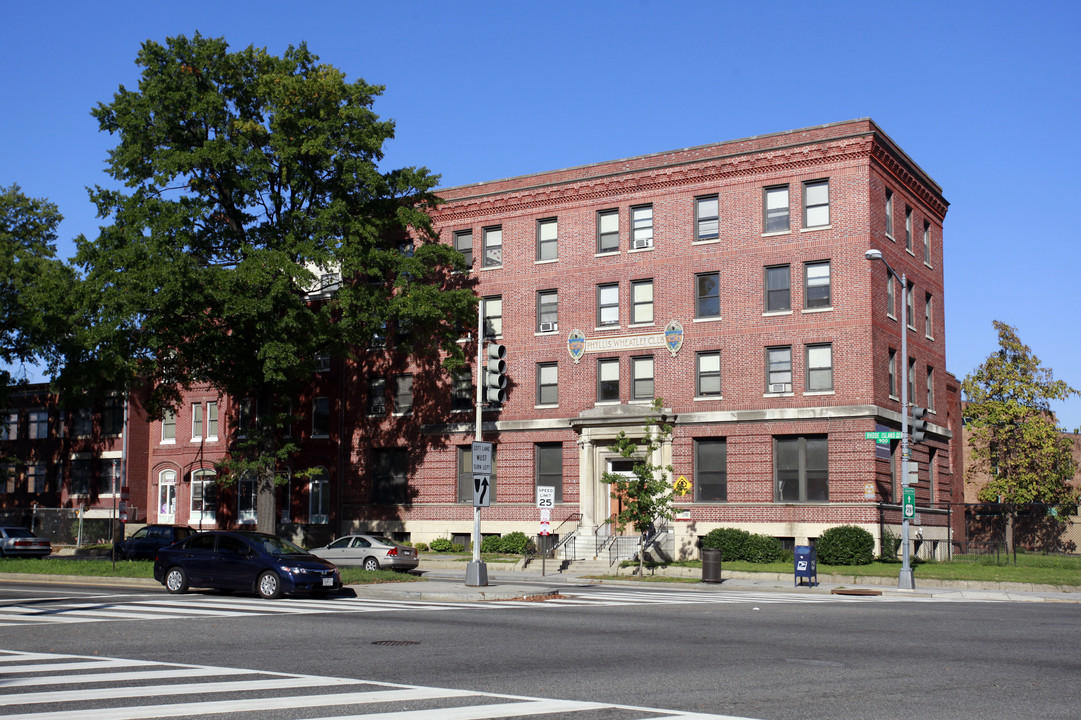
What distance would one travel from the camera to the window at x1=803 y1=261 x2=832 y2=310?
133 feet

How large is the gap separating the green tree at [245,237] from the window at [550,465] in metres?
5.52

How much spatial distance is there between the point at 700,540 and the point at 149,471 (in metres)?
32.7

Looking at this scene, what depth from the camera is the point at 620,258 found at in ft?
147

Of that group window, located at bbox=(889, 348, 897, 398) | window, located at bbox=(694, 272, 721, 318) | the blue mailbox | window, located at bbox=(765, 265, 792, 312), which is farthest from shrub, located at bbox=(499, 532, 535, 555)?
window, located at bbox=(889, 348, 897, 398)

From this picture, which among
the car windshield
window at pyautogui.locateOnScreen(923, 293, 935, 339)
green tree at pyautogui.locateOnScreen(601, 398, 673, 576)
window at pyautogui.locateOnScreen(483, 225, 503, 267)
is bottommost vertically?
the car windshield

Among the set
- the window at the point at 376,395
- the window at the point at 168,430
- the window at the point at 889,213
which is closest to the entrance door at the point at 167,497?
A: the window at the point at 168,430

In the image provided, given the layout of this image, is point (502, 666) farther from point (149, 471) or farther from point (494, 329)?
point (149, 471)

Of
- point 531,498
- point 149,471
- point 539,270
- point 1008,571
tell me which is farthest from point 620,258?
point 149,471

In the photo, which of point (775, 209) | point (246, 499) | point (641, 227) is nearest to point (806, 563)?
point (775, 209)

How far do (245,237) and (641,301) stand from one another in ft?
52.2

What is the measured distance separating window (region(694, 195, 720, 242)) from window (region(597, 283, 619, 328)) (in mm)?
4125

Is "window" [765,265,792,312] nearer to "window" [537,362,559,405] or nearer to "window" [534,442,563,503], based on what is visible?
"window" [537,362,559,405]

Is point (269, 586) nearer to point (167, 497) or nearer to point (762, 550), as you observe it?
point (762, 550)

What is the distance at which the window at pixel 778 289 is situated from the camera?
41.4m
